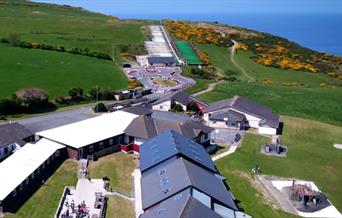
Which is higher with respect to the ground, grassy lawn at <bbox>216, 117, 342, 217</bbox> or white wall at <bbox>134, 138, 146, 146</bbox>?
white wall at <bbox>134, 138, 146, 146</bbox>

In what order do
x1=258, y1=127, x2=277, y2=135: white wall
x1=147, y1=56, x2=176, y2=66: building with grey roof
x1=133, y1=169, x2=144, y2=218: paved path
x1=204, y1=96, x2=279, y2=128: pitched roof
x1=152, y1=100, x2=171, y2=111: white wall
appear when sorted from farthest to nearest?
x1=147, y1=56, x2=176, y2=66: building with grey roof → x1=152, y1=100, x2=171, y2=111: white wall → x1=204, y1=96, x2=279, y2=128: pitched roof → x1=258, y1=127, x2=277, y2=135: white wall → x1=133, y1=169, x2=144, y2=218: paved path

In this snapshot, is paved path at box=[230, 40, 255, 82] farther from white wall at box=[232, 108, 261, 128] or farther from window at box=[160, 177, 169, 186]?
window at box=[160, 177, 169, 186]

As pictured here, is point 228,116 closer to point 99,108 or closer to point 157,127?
point 157,127

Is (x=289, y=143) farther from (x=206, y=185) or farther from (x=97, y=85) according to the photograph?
(x=97, y=85)

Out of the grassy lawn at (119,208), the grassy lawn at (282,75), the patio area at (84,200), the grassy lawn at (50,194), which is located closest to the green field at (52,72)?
the grassy lawn at (50,194)

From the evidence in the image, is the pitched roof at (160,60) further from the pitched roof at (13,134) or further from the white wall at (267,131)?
the pitched roof at (13,134)

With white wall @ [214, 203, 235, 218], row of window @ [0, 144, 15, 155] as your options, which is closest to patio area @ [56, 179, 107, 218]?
white wall @ [214, 203, 235, 218]
